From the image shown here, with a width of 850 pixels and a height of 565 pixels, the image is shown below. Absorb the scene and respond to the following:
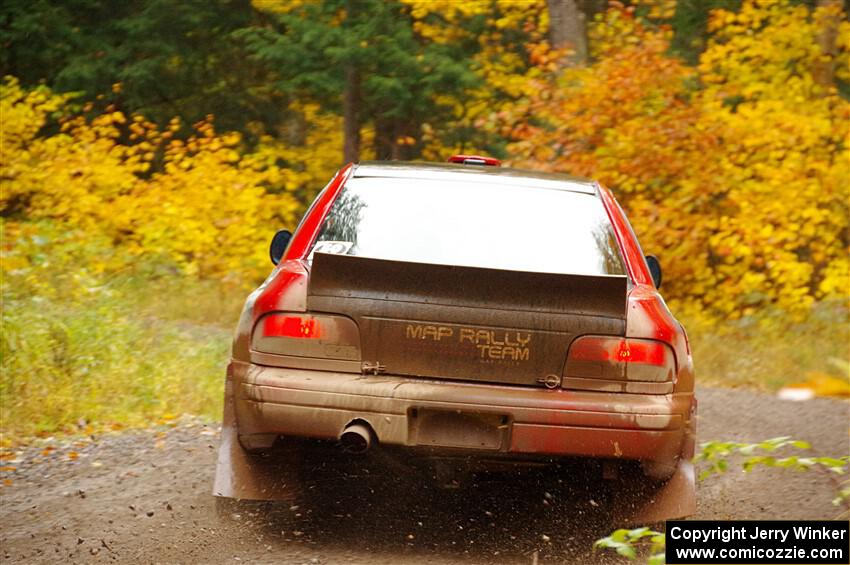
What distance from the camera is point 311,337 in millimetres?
4691

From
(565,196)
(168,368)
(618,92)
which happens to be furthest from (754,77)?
(565,196)

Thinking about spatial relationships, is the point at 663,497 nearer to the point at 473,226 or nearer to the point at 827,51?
the point at 473,226

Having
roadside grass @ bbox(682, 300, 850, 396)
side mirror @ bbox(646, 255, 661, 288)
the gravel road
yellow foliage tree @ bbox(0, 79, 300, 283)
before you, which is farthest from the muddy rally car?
yellow foliage tree @ bbox(0, 79, 300, 283)

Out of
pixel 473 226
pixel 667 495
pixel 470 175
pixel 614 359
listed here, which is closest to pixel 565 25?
pixel 470 175

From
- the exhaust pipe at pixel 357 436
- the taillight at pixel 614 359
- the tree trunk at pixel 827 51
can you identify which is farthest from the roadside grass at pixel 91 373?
the tree trunk at pixel 827 51

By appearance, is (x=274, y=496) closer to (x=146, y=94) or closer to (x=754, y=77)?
(x=754, y=77)

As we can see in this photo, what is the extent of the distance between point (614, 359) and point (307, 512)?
71.0 inches

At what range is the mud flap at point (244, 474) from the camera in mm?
5035

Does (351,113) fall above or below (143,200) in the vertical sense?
above

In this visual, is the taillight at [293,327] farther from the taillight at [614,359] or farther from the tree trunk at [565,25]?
the tree trunk at [565,25]

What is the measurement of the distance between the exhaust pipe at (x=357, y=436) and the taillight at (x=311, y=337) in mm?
289

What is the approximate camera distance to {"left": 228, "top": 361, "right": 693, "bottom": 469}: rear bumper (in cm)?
455

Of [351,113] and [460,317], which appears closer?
[460,317]

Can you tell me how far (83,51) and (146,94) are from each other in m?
1.59
